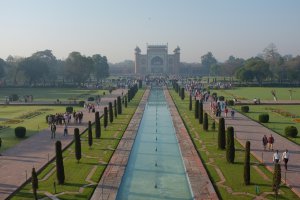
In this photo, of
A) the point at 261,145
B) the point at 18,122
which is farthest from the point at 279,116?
the point at 18,122

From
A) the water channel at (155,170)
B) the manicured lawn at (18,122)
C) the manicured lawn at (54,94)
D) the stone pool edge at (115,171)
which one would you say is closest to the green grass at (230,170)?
the water channel at (155,170)

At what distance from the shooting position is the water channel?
12.4 meters

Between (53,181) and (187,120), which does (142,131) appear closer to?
(187,120)

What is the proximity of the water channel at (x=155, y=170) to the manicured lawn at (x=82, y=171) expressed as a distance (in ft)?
3.11

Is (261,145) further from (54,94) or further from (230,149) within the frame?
(54,94)

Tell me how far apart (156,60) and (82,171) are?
127 meters

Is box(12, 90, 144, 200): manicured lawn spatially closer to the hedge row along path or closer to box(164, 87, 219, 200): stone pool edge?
the hedge row along path

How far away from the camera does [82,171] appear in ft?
47.0

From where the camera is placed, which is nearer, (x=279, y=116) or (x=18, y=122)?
(x=18, y=122)

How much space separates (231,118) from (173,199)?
657 inches

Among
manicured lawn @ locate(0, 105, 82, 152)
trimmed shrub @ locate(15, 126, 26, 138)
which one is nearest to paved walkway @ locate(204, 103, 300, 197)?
trimmed shrub @ locate(15, 126, 26, 138)

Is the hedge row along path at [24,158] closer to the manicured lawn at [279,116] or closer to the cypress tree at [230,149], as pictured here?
the cypress tree at [230,149]

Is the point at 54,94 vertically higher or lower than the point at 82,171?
higher

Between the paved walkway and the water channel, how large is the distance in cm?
311
